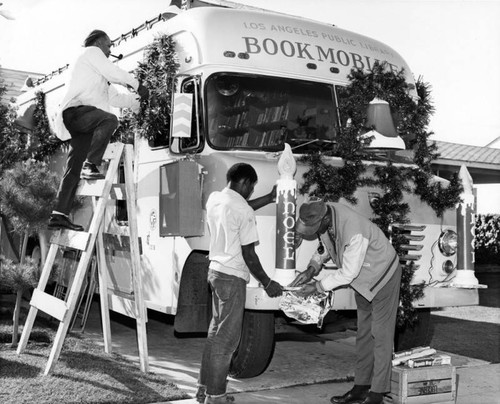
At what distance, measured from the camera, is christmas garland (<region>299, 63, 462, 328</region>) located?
577cm

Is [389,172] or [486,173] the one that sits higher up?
[486,173]

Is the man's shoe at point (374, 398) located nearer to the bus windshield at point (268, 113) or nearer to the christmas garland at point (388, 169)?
the christmas garland at point (388, 169)

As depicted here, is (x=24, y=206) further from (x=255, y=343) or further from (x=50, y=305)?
(x=255, y=343)

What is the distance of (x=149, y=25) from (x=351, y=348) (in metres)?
4.24

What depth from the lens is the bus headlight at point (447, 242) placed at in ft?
20.7

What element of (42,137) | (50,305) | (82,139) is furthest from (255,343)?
(42,137)

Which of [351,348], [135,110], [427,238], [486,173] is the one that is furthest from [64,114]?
[486,173]

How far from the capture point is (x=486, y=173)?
18203 millimetres

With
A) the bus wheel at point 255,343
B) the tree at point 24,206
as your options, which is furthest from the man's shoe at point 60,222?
the bus wheel at point 255,343

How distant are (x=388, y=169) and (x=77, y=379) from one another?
3210mm

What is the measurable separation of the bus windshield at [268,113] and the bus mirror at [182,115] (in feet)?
0.54

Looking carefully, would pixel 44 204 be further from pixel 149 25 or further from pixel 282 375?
pixel 282 375

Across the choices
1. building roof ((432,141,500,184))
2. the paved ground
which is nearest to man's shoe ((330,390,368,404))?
the paved ground

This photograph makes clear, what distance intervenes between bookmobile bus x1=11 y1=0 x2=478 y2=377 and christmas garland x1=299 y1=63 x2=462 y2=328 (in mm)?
114
